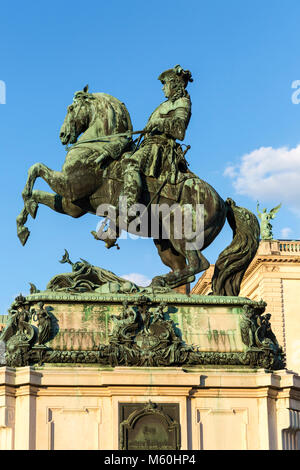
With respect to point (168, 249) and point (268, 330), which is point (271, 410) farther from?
point (168, 249)

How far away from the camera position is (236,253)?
66.0 ft

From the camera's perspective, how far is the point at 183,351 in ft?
58.9

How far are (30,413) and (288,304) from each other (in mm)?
47835

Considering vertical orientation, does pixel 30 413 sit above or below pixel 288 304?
below

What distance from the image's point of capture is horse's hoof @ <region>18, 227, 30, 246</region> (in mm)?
20141

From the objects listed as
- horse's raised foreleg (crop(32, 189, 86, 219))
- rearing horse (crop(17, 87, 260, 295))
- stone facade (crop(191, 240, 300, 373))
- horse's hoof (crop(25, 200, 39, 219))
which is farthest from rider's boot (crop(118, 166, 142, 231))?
stone facade (crop(191, 240, 300, 373))

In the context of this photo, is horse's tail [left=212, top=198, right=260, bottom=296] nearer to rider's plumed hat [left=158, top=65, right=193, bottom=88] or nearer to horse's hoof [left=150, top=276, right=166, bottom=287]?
horse's hoof [left=150, top=276, right=166, bottom=287]

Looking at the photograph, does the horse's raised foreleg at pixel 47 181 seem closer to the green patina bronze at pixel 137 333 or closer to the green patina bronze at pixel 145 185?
the green patina bronze at pixel 145 185

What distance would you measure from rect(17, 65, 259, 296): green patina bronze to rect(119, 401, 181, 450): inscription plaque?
2688 millimetres

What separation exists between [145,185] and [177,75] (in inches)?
99.2

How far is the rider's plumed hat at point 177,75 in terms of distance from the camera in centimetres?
2084

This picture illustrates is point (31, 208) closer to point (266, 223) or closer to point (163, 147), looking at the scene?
point (163, 147)

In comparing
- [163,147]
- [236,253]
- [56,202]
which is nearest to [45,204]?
[56,202]
